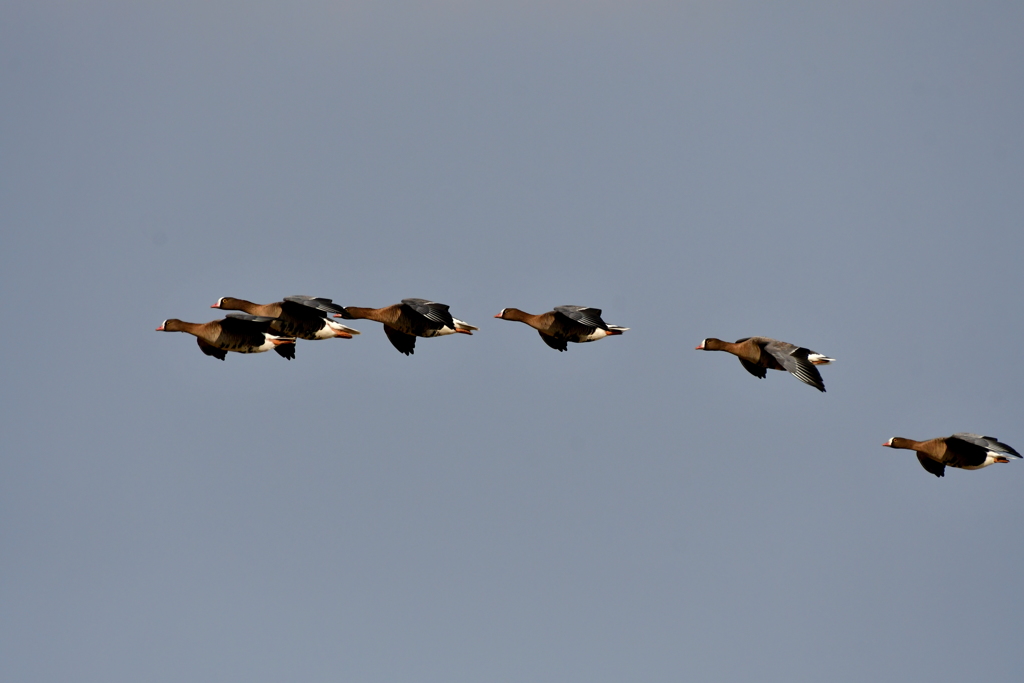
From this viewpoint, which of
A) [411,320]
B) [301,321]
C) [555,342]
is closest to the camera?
[301,321]

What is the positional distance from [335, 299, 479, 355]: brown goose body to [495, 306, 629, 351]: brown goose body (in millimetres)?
2008

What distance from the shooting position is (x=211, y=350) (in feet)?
180

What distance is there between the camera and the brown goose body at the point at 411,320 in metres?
54.3

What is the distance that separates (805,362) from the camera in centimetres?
5091

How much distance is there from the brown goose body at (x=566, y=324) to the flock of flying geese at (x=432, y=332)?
0.03m

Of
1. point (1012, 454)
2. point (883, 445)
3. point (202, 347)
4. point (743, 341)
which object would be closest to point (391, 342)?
point (202, 347)

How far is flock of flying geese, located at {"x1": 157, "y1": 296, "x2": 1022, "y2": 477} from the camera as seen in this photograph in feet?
172

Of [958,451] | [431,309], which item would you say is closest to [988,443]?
[958,451]

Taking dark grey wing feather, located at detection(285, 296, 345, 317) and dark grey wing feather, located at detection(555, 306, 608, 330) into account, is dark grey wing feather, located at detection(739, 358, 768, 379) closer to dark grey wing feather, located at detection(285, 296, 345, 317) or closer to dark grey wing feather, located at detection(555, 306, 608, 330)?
dark grey wing feather, located at detection(555, 306, 608, 330)

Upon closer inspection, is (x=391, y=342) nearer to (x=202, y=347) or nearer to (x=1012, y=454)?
(x=202, y=347)

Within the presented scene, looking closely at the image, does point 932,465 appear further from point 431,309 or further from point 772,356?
point 431,309

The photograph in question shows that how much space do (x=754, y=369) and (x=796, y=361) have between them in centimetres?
303

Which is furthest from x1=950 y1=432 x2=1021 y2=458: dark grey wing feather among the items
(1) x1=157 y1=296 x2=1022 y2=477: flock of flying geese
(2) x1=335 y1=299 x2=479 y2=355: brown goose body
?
(2) x1=335 y1=299 x2=479 y2=355: brown goose body

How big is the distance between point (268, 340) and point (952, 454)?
21.2 metres
